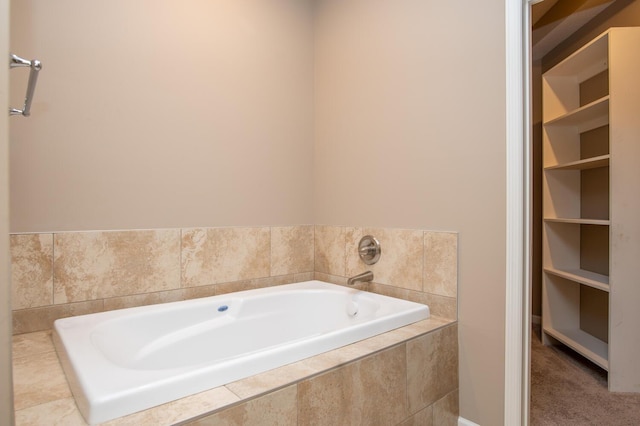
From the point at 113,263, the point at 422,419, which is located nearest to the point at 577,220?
the point at 422,419

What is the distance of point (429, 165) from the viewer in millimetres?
1826

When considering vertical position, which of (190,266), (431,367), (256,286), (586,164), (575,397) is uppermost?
(586,164)

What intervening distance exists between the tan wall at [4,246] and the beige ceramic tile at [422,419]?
1.25 meters

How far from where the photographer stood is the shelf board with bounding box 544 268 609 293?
2250mm

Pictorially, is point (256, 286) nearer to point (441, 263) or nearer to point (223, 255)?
point (223, 255)

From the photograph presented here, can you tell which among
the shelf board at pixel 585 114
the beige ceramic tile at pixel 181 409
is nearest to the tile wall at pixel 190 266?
the beige ceramic tile at pixel 181 409

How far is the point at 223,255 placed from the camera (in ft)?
6.67

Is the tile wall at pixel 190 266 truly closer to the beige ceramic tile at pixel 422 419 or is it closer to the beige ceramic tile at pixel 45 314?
the beige ceramic tile at pixel 45 314

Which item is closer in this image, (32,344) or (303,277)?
(32,344)

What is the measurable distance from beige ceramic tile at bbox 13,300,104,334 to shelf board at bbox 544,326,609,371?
9.36ft

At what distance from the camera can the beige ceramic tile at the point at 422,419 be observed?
1.40 metres

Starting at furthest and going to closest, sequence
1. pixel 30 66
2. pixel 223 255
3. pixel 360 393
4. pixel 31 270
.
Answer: pixel 223 255 → pixel 31 270 → pixel 360 393 → pixel 30 66

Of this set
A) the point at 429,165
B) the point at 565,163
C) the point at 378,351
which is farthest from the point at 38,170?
the point at 565,163

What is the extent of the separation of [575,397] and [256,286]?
6.42 feet
